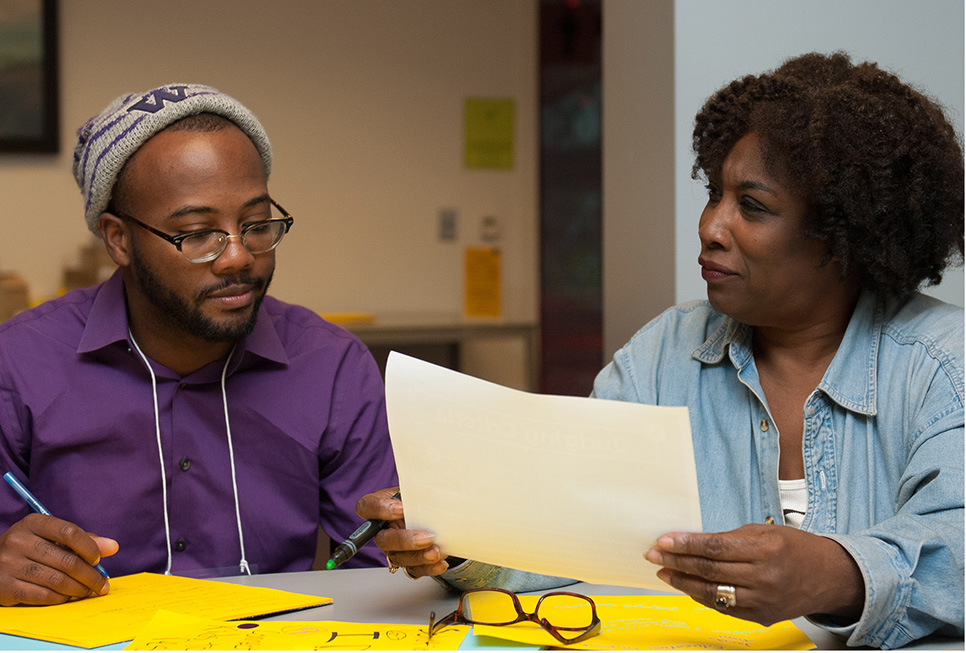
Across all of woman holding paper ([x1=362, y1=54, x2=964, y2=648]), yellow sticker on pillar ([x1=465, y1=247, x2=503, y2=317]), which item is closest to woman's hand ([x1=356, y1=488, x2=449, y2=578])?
woman holding paper ([x1=362, y1=54, x2=964, y2=648])

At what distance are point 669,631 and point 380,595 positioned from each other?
1.24ft

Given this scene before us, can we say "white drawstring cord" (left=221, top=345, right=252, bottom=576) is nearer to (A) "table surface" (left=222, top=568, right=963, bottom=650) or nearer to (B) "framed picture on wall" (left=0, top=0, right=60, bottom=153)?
(A) "table surface" (left=222, top=568, right=963, bottom=650)

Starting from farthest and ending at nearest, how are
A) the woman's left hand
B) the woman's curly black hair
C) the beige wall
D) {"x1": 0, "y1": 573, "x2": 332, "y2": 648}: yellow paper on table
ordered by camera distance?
1. the beige wall
2. the woman's curly black hair
3. {"x1": 0, "y1": 573, "x2": 332, "y2": 648}: yellow paper on table
4. the woman's left hand

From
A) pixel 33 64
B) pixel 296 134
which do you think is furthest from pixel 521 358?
pixel 33 64

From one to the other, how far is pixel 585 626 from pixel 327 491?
66 centimetres

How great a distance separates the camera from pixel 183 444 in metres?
1.53

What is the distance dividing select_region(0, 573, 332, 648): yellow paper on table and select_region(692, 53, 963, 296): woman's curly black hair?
0.84m

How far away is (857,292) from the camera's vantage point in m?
1.40

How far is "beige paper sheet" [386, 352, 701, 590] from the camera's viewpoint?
925 mm

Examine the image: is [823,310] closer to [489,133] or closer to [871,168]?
[871,168]

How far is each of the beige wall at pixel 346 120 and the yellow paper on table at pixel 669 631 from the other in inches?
119

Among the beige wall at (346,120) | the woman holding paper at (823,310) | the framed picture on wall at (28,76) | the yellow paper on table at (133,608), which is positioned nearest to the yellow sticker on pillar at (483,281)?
the beige wall at (346,120)

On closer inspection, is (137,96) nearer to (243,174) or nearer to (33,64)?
(243,174)

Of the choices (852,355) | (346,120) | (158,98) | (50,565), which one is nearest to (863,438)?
(852,355)
